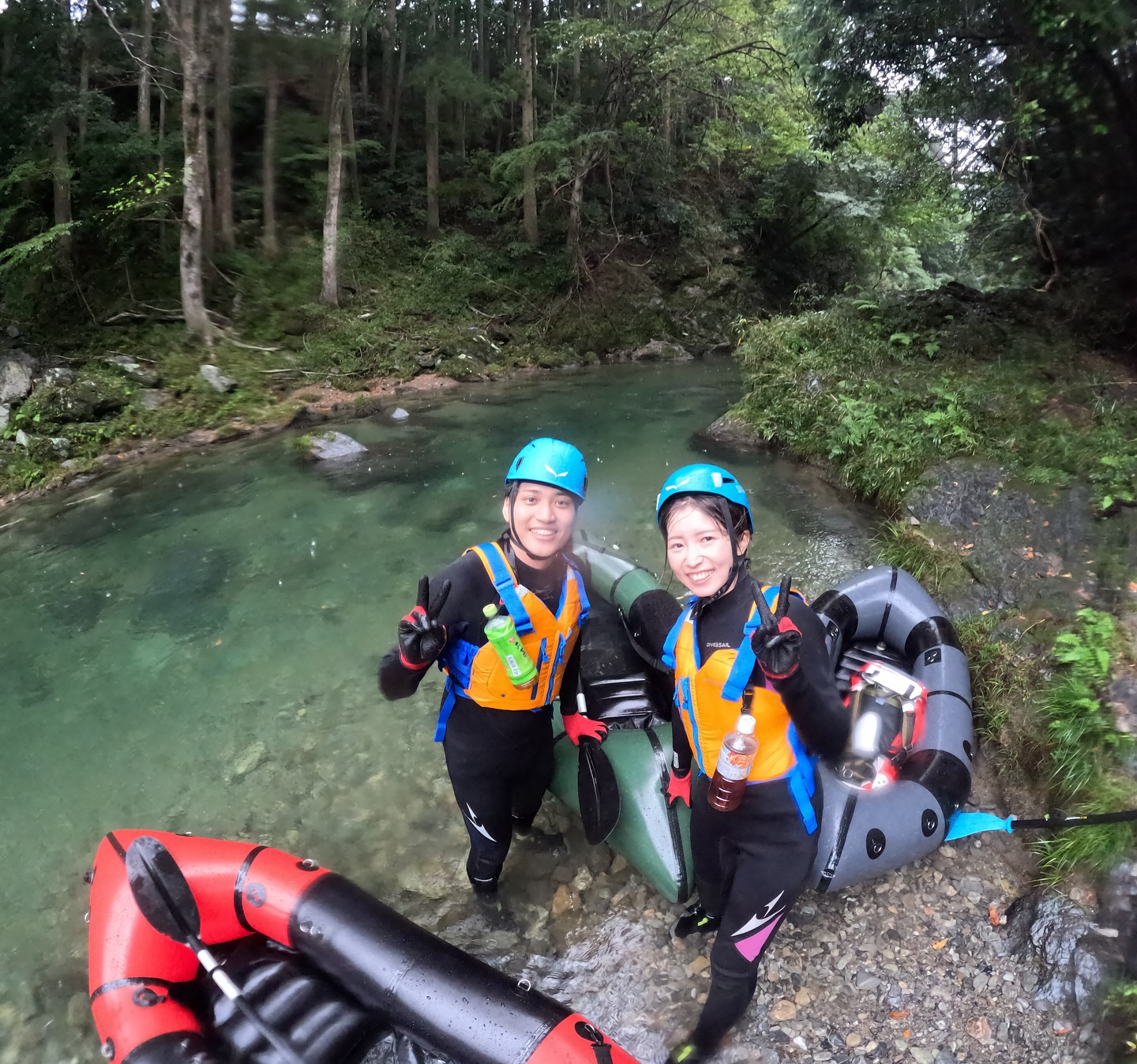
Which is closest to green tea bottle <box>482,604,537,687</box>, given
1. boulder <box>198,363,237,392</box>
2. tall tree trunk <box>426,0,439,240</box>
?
boulder <box>198,363,237,392</box>

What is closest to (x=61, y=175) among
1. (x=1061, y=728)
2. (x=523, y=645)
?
(x=523, y=645)

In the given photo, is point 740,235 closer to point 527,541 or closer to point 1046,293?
point 1046,293

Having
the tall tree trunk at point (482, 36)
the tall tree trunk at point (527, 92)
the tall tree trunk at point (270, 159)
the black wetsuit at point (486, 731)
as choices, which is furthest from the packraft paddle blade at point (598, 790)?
the tall tree trunk at point (482, 36)

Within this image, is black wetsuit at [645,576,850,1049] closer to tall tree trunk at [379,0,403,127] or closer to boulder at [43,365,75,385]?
boulder at [43,365,75,385]

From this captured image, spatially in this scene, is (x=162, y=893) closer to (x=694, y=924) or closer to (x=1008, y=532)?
(x=694, y=924)

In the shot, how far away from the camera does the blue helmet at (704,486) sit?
2.17 metres

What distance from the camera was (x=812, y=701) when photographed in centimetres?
204

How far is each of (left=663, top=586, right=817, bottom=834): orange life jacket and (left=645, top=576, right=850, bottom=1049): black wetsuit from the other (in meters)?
0.03

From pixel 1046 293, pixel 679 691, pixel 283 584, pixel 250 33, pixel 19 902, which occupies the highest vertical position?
pixel 250 33

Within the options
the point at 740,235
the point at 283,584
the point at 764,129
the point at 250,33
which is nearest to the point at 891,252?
the point at 740,235

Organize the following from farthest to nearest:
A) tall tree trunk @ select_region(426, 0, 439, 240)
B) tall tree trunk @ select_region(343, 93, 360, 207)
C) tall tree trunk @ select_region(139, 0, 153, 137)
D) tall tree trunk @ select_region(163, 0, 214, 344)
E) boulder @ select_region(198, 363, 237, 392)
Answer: tall tree trunk @ select_region(426, 0, 439, 240)
tall tree trunk @ select_region(343, 93, 360, 207)
tall tree trunk @ select_region(139, 0, 153, 137)
boulder @ select_region(198, 363, 237, 392)
tall tree trunk @ select_region(163, 0, 214, 344)

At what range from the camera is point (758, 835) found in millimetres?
2234

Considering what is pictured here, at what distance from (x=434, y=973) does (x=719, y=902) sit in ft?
3.49

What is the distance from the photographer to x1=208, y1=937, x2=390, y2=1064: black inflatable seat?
1986 mm
